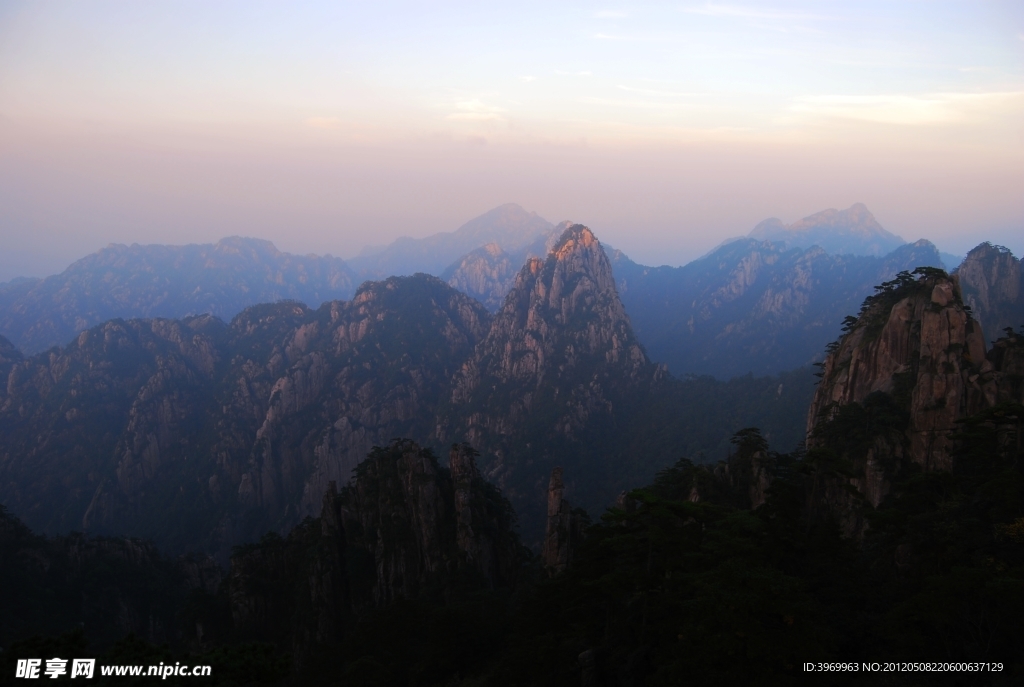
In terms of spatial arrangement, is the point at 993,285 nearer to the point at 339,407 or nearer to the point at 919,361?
the point at 919,361

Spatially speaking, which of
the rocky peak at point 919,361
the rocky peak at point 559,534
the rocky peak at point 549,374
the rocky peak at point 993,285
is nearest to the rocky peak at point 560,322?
the rocky peak at point 549,374

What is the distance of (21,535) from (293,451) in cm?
7885

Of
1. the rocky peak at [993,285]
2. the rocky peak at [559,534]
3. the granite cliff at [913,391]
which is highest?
the rocky peak at [993,285]

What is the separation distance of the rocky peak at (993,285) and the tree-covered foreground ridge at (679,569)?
87.0 m

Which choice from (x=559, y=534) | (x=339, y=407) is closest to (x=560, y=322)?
(x=339, y=407)

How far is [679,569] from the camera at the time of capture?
32906 mm

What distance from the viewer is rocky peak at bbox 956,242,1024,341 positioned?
4995 inches

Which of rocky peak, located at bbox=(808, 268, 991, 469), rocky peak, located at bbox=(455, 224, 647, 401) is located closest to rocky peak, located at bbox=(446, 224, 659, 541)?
rocky peak, located at bbox=(455, 224, 647, 401)

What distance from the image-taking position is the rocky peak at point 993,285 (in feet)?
416

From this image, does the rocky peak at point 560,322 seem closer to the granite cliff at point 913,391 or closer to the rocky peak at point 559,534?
the rocky peak at point 559,534

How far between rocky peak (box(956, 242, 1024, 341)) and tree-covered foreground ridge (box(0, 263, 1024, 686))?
87.0 m

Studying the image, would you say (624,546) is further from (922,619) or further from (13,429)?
(13,429)

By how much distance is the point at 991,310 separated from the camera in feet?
425

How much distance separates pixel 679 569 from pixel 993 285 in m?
137
